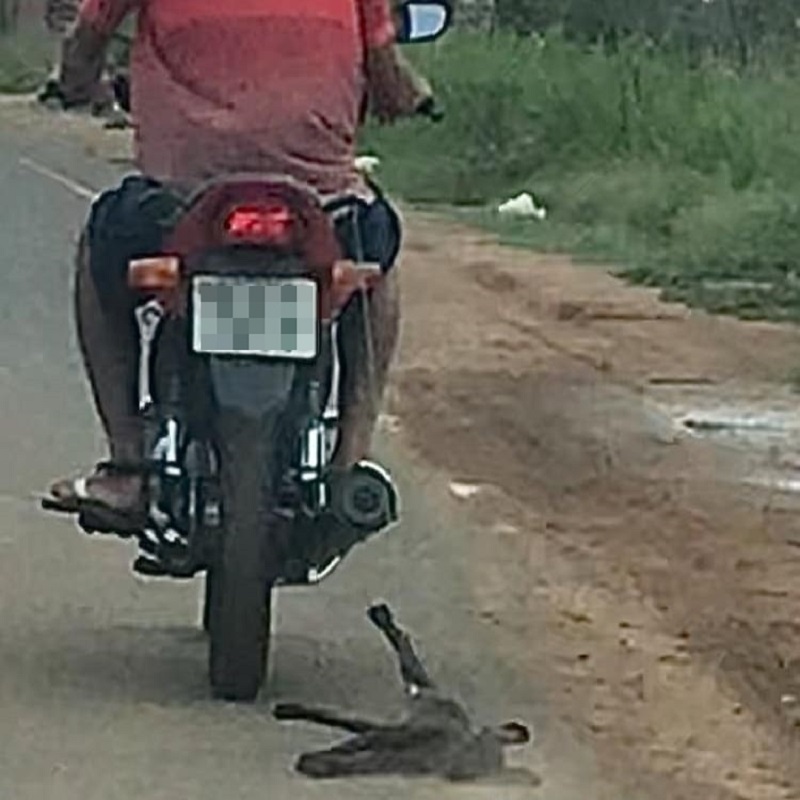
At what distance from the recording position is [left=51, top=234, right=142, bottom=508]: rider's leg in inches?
322

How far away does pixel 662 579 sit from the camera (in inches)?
395

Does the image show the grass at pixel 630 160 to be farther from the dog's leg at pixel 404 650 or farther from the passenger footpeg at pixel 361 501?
the passenger footpeg at pixel 361 501

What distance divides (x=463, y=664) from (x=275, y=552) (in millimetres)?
955

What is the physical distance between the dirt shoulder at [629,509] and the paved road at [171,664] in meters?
0.18

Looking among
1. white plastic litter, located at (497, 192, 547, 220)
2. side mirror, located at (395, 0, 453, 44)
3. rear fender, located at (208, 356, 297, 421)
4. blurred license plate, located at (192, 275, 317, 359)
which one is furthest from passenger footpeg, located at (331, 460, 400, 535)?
white plastic litter, located at (497, 192, 547, 220)

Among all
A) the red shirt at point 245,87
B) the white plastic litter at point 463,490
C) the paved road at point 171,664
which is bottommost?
the white plastic litter at point 463,490

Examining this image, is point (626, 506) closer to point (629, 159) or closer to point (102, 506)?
point (102, 506)

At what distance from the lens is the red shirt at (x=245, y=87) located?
800 centimetres

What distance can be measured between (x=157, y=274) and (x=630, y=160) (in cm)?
1974

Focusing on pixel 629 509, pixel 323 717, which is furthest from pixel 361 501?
pixel 629 509

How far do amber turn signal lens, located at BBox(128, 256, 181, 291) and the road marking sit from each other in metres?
17.9

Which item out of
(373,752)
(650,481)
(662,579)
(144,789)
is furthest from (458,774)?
(650,481)

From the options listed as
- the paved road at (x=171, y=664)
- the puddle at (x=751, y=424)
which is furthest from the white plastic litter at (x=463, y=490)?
the puddle at (x=751, y=424)

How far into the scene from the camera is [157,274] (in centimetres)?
776
